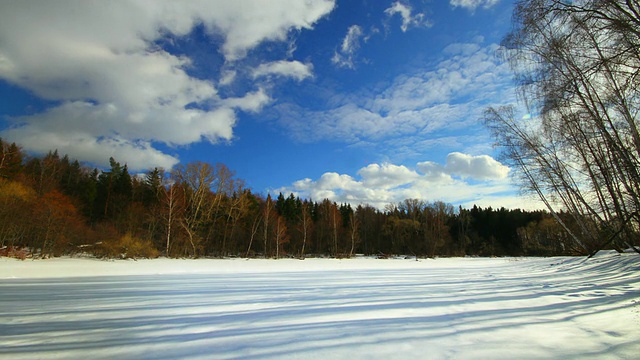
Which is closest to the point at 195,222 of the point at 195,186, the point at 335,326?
the point at 195,186

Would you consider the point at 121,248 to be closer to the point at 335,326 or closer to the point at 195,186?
the point at 195,186

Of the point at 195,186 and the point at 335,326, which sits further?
the point at 195,186

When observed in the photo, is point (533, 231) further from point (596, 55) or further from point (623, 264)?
point (596, 55)

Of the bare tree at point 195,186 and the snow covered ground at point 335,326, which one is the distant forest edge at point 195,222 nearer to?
the bare tree at point 195,186

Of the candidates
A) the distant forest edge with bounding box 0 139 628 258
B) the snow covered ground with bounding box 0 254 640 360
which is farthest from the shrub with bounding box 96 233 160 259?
the snow covered ground with bounding box 0 254 640 360

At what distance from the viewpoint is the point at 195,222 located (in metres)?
31.5

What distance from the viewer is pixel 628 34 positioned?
4.43 m

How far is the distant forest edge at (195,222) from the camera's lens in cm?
2128

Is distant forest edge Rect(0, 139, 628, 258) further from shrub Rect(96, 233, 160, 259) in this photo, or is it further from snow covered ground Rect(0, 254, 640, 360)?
snow covered ground Rect(0, 254, 640, 360)

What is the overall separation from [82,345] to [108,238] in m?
24.8

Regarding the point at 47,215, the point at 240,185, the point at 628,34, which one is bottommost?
the point at 47,215

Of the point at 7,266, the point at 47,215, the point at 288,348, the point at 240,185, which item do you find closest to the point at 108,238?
the point at 47,215

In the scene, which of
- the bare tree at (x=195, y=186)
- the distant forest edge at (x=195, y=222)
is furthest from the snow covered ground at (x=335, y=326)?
the bare tree at (x=195, y=186)

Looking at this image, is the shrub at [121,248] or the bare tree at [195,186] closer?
the shrub at [121,248]
